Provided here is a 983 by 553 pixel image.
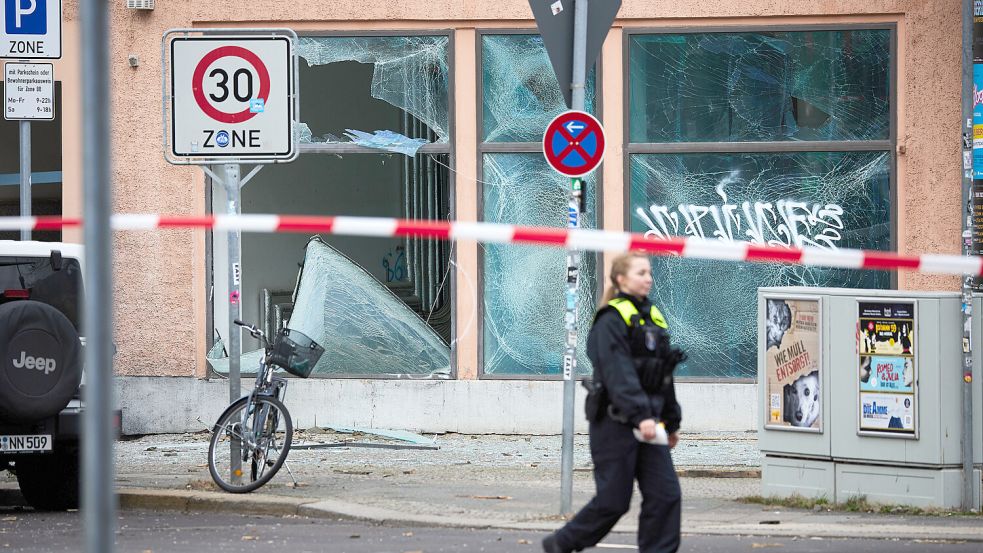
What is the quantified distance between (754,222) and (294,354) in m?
4.88

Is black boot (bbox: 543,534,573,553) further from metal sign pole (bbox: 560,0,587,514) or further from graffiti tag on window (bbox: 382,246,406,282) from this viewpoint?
graffiti tag on window (bbox: 382,246,406,282)

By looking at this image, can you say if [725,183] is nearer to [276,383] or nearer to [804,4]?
[804,4]

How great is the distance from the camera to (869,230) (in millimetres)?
13023

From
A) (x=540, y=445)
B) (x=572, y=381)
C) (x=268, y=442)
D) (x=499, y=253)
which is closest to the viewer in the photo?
(x=572, y=381)

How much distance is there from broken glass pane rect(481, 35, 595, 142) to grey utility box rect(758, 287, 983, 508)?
14.0 ft

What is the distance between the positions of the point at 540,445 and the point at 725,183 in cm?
285

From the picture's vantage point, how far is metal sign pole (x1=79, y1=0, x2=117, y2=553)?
283 cm

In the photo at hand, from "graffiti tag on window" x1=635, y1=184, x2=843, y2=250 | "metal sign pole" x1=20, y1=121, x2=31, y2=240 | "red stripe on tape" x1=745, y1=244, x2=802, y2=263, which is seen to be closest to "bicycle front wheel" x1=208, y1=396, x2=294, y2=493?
"metal sign pole" x1=20, y1=121, x2=31, y2=240

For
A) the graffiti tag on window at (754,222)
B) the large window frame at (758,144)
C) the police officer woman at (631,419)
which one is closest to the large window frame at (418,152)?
the large window frame at (758,144)

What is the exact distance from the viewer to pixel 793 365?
30.7 feet

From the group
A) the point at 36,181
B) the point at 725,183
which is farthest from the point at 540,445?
the point at 36,181

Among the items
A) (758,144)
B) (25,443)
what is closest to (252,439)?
(25,443)

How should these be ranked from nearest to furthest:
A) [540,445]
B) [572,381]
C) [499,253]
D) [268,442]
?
[572,381], [268,442], [540,445], [499,253]

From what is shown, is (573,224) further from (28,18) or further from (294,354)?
(28,18)
